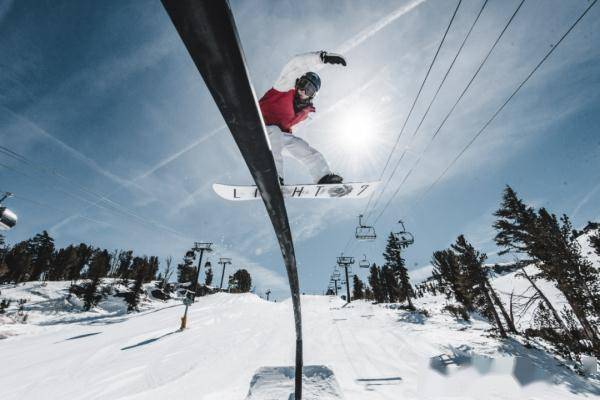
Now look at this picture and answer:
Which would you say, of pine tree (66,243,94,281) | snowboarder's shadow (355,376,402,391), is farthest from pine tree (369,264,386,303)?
A: pine tree (66,243,94,281)

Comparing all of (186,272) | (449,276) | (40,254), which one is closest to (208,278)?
(186,272)

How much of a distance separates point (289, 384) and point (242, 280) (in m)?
81.2

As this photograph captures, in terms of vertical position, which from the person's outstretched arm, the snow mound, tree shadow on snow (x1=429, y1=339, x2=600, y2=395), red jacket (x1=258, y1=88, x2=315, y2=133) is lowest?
tree shadow on snow (x1=429, y1=339, x2=600, y2=395)

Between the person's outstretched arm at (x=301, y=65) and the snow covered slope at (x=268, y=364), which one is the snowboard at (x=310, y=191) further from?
the snow covered slope at (x=268, y=364)

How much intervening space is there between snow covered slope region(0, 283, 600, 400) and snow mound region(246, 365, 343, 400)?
0.12 ft

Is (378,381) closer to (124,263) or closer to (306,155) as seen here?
(306,155)

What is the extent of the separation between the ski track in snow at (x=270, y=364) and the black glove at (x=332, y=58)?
4580 millimetres

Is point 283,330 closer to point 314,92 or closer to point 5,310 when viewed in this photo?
point 314,92

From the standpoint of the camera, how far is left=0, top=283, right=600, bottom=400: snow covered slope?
724 centimetres

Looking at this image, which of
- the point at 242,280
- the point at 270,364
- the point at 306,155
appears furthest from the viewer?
the point at 242,280

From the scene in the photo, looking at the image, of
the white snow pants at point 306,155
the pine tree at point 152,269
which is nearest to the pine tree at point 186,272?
the pine tree at point 152,269

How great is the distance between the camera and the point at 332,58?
234 centimetres

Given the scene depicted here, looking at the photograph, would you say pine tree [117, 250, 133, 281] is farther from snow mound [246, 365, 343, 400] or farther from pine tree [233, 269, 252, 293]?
snow mound [246, 365, 343, 400]

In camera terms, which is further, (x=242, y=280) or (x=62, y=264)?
(x=242, y=280)
